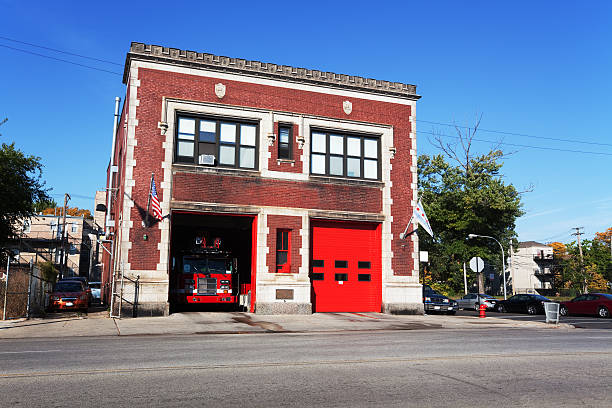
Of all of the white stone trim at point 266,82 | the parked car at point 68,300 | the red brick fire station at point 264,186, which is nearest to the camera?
the red brick fire station at point 264,186

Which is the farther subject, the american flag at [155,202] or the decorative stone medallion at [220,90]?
the decorative stone medallion at [220,90]

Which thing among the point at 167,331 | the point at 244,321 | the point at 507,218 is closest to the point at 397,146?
the point at 244,321

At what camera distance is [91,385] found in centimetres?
708

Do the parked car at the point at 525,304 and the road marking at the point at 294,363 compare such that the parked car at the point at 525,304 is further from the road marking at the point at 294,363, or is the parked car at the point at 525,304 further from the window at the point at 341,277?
the road marking at the point at 294,363

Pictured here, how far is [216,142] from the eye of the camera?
21984 millimetres

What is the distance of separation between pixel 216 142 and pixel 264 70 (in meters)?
3.95

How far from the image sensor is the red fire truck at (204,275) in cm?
2241

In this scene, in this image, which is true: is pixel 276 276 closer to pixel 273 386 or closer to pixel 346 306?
pixel 346 306

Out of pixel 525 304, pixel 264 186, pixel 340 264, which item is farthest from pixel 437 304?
pixel 264 186

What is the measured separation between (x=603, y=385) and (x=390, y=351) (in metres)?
4.24

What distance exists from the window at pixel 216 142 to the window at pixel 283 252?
10.7 ft

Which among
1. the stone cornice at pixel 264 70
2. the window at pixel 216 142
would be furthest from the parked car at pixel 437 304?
the window at pixel 216 142

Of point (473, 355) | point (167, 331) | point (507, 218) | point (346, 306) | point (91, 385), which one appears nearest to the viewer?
point (91, 385)

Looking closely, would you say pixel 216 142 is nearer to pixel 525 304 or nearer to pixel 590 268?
pixel 525 304
